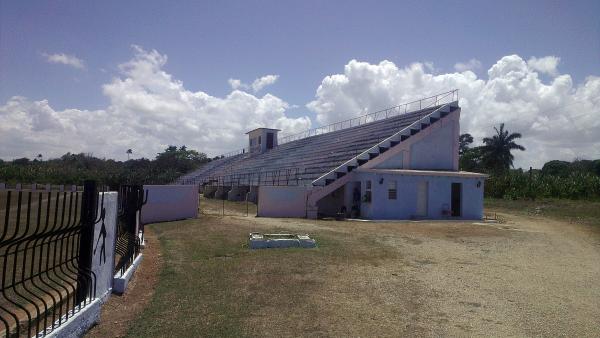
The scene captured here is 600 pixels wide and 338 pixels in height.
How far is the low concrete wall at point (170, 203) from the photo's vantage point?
2084 centimetres

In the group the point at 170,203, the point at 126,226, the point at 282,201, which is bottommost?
the point at 126,226

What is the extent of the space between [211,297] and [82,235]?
2.43 meters

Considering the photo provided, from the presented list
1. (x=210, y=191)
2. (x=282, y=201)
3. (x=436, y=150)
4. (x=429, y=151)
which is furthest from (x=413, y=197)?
(x=210, y=191)

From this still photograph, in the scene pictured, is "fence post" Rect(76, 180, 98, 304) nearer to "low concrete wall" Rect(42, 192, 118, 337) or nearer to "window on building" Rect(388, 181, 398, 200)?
"low concrete wall" Rect(42, 192, 118, 337)

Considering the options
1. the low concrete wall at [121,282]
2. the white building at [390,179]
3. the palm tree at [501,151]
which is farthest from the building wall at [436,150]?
the palm tree at [501,151]

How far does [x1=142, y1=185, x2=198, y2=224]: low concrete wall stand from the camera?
68.4ft

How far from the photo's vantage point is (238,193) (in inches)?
1487

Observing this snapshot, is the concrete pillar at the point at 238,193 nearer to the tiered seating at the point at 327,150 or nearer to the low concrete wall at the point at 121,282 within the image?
the tiered seating at the point at 327,150

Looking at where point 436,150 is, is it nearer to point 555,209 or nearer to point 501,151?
point 555,209

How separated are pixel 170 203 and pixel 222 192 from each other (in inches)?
779

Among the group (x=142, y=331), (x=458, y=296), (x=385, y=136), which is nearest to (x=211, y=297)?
(x=142, y=331)

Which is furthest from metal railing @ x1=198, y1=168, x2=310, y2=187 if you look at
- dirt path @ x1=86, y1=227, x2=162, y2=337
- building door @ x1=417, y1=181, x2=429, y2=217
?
dirt path @ x1=86, y1=227, x2=162, y2=337

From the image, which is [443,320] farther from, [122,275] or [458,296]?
[122,275]

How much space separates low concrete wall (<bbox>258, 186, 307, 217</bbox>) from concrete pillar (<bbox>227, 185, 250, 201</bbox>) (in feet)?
43.6
